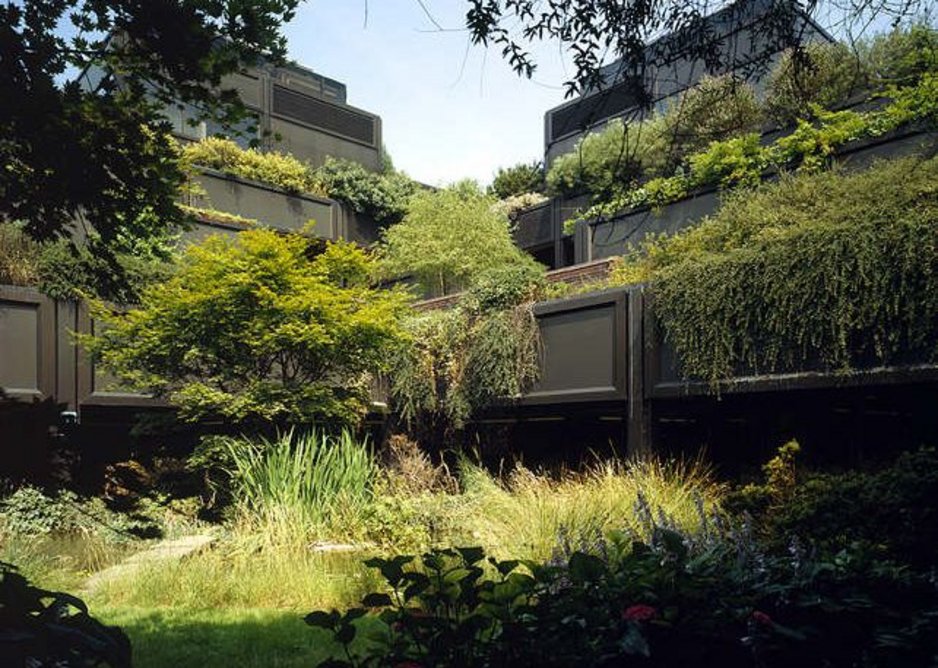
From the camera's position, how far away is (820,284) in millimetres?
7531

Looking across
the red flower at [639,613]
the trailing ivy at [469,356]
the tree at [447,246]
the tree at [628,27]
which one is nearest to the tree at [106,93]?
the tree at [628,27]

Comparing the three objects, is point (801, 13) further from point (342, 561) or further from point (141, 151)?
point (342, 561)

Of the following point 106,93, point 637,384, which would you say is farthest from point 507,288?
point 106,93

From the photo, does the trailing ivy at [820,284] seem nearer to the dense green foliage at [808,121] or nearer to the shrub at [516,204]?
the dense green foliage at [808,121]

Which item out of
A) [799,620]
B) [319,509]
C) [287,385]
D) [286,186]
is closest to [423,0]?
[799,620]

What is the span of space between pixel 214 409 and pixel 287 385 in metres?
0.97

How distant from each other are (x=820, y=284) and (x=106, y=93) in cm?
642

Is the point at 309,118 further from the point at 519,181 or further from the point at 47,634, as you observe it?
the point at 47,634

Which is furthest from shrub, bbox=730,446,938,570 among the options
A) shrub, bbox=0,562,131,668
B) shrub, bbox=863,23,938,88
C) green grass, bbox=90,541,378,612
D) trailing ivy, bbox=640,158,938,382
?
shrub, bbox=863,23,938,88

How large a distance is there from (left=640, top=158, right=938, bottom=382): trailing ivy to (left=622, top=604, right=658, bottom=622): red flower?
217 inches

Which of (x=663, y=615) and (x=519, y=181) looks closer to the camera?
(x=663, y=615)

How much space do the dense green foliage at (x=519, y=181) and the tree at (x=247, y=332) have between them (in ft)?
35.9

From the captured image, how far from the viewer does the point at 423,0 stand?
10.4 feet

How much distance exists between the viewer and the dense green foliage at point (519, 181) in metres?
21.1
